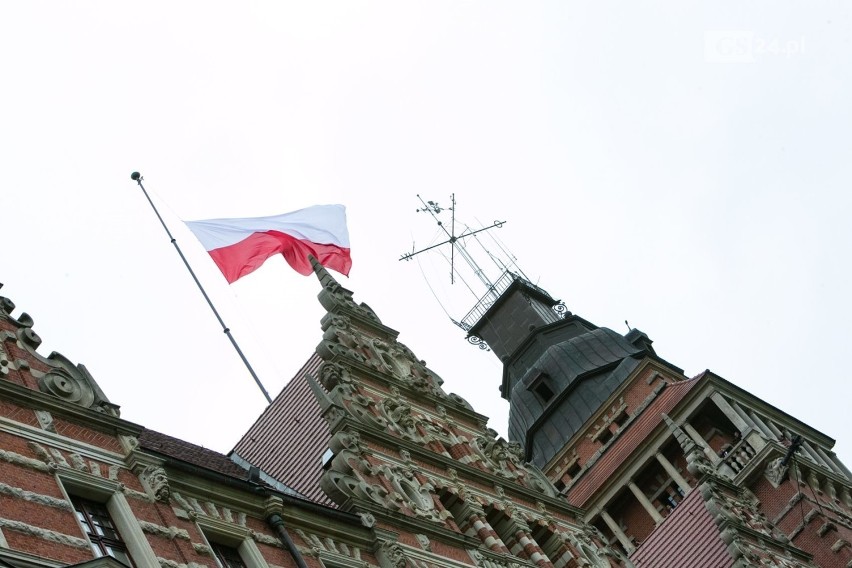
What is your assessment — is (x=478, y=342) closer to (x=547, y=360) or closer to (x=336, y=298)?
(x=547, y=360)

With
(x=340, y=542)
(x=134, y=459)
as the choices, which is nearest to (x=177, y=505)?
(x=134, y=459)

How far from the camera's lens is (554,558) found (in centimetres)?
3253

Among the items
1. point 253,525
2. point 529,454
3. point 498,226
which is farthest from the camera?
point 498,226

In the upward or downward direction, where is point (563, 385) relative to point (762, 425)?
upward

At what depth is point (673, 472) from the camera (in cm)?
5078

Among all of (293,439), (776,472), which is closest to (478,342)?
(776,472)

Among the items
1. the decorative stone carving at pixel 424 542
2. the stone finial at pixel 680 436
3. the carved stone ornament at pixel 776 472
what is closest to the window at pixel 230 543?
the decorative stone carving at pixel 424 542

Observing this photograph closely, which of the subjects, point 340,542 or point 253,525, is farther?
point 340,542

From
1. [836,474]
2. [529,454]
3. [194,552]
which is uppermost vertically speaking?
[529,454]

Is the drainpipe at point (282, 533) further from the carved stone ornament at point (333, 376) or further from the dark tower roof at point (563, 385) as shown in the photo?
the dark tower roof at point (563, 385)

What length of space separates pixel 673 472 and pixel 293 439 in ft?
70.9

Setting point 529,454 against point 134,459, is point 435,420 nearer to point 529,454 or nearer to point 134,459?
point 134,459

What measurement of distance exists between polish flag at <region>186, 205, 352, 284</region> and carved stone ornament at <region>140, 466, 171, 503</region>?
516 inches

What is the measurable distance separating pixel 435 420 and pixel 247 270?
575 cm
